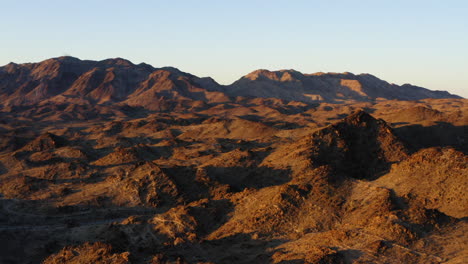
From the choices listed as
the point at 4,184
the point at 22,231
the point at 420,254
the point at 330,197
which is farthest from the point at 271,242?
the point at 4,184

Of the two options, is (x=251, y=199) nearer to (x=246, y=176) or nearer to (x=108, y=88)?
(x=246, y=176)

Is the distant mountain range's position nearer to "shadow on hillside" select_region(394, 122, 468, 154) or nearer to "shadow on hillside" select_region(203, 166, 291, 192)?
"shadow on hillside" select_region(394, 122, 468, 154)

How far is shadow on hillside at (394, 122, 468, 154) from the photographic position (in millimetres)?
57344

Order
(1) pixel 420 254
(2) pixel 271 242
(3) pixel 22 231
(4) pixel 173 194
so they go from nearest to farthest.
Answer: (1) pixel 420 254
(2) pixel 271 242
(3) pixel 22 231
(4) pixel 173 194

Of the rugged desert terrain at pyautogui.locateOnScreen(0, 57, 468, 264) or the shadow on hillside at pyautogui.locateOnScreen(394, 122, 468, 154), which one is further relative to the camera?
the shadow on hillside at pyautogui.locateOnScreen(394, 122, 468, 154)

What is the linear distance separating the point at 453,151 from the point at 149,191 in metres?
25.6

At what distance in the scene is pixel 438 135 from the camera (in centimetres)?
5903

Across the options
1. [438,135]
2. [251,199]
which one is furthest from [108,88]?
[251,199]

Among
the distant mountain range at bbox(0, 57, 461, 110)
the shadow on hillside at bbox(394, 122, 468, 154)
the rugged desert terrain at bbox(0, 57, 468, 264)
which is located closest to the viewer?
the rugged desert terrain at bbox(0, 57, 468, 264)

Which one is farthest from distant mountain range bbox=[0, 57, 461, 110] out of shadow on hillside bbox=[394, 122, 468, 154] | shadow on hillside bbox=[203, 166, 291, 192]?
shadow on hillside bbox=[203, 166, 291, 192]

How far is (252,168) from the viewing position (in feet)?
133

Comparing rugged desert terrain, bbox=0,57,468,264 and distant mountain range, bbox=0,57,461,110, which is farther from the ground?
distant mountain range, bbox=0,57,461,110

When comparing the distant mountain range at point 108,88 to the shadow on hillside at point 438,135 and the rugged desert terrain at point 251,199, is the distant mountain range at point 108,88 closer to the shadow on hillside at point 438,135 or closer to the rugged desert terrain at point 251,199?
the rugged desert terrain at point 251,199

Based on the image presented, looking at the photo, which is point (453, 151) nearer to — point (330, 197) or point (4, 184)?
point (330, 197)
